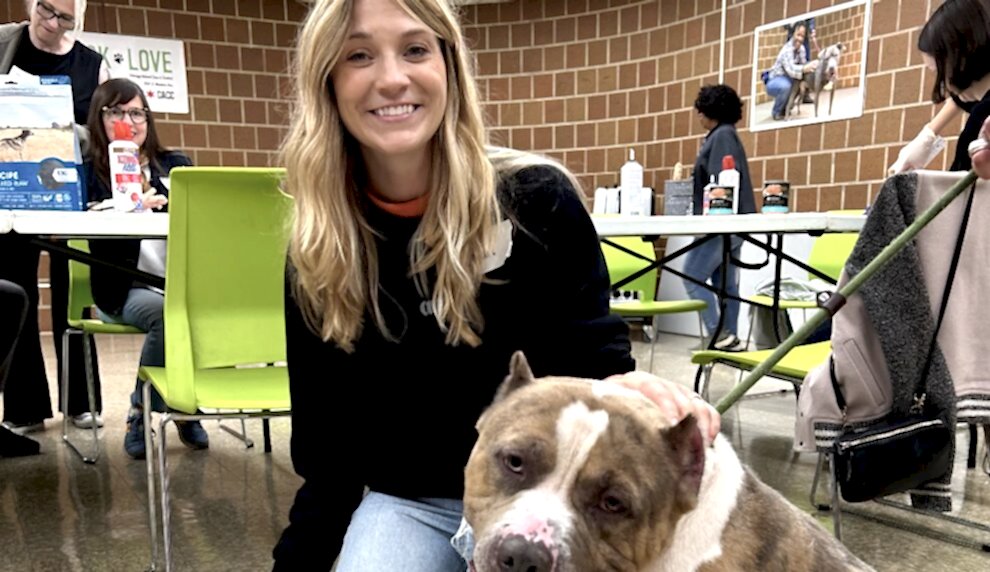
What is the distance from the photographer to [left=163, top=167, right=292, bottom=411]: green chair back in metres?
1.93

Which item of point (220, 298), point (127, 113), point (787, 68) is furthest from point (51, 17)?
point (787, 68)

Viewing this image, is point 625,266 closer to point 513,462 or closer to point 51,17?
point 51,17

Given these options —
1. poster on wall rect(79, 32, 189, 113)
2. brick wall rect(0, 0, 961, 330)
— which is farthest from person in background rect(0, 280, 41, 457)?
poster on wall rect(79, 32, 189, 113)

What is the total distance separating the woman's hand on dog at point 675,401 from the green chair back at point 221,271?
1.03m

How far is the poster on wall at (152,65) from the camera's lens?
6723mm

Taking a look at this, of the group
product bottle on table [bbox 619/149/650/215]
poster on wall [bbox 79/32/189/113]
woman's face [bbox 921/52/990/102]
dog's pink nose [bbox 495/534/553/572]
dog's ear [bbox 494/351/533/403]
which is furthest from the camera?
poster on wall [bbox 79/32/189/113]

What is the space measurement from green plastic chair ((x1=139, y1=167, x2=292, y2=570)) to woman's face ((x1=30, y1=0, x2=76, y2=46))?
1.87m

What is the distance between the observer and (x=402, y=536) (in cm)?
145

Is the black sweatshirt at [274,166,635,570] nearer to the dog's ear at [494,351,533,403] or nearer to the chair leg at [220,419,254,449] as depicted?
the dog's ear at [494,351,533,403]

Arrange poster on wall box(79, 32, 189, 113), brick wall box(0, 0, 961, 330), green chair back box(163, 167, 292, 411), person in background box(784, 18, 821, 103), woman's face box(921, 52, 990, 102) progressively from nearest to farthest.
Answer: green chair back box(163, 167, 292, 411) → woman's face box(921, 52, 990, 102) → person in background box(784, 18, 821, 103) → brick wall box(0, 0, 961, 330) → poster on wall box(79, 32, 189, 113)

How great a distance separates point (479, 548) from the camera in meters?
1.06

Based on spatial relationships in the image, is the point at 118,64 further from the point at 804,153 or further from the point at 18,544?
the point at 804,153

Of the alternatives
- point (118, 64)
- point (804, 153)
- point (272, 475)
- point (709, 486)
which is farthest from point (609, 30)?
point (709, 486)

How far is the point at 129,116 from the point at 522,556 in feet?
9.78
